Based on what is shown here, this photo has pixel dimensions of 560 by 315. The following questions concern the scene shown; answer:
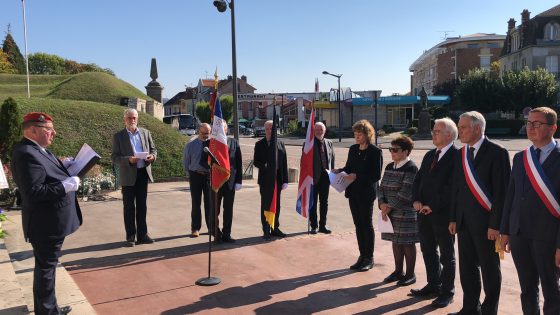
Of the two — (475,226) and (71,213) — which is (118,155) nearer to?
(71,213)

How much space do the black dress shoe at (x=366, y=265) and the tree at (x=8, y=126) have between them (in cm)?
890

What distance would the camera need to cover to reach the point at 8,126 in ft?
36.4

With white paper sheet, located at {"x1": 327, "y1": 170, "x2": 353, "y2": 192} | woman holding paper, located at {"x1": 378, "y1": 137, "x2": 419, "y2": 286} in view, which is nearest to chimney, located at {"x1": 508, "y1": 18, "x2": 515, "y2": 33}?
white paper sheet, located at {"x1": 327, "y1": 170, "x2": 353, "y2": 192}

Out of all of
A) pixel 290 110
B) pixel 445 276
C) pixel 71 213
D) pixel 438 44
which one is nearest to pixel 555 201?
pixel 445 276

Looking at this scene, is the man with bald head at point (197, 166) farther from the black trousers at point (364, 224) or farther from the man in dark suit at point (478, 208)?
the man in dark suit at point (478, 208)

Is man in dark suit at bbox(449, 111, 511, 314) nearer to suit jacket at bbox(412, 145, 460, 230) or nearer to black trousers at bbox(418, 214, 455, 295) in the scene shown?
suit jacket at bbox(412, 145, 460, 230)

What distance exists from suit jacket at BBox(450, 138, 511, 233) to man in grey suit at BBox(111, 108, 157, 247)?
4.82 meters

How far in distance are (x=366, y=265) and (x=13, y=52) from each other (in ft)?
231

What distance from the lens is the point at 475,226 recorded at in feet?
14.4

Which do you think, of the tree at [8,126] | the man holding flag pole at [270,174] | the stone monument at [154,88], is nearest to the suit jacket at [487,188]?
the man holding flag pole at [270,174]

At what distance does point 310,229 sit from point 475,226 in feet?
14.6

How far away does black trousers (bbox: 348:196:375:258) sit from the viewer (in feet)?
20.7

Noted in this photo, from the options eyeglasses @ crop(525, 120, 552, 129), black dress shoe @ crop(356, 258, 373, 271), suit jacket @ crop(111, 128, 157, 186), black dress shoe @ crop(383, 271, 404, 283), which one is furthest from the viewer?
suit jacket @ crop(111, 128, 157, 186)

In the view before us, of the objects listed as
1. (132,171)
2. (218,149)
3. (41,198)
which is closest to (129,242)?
(132,171)
